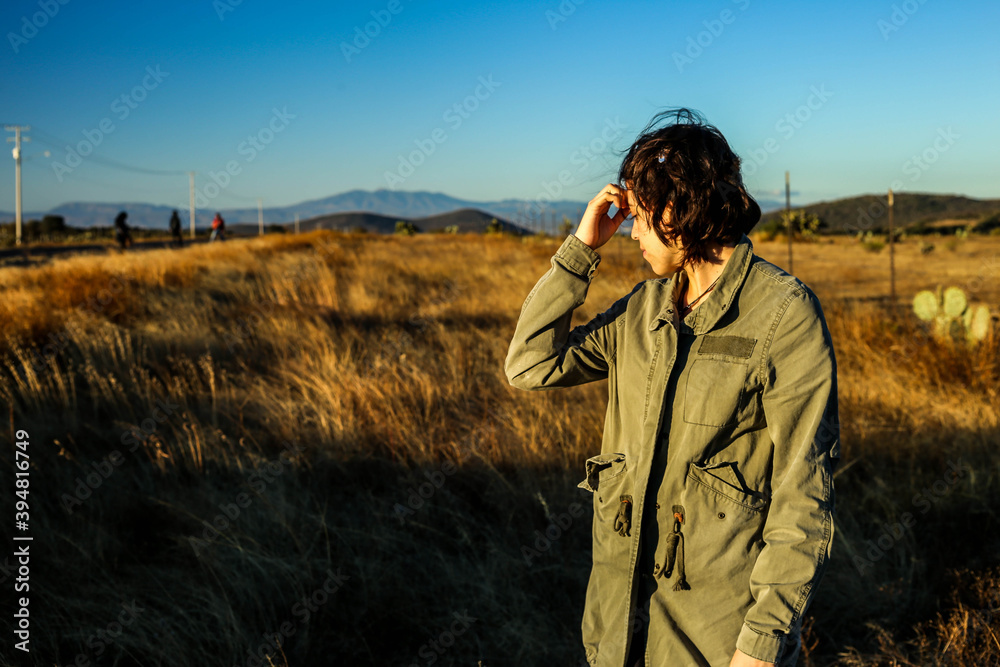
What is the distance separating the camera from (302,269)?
1052cm

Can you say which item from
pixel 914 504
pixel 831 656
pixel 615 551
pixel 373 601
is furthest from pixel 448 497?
pixel 914 504

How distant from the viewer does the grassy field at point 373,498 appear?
8.50 ft

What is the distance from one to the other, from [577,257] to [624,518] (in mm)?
594

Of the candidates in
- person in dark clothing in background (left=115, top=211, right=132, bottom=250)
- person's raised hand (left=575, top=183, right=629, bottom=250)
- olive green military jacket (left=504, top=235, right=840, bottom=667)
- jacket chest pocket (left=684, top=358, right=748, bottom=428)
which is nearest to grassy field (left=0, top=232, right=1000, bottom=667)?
olive green military jacket (left=504, top=235, right=840, bottom=667)

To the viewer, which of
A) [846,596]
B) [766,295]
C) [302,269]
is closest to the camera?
[766,295]

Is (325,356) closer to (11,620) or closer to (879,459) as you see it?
(11,620)

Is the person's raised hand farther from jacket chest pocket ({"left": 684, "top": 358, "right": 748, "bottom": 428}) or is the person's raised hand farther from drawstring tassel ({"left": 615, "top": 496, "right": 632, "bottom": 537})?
drawstring tassel ({"left": 615, "top": 496, "right": 632, "bottom": 537})

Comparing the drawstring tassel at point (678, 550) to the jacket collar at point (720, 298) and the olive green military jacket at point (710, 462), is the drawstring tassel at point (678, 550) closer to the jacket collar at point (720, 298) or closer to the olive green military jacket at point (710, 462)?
the olive green military jacket at point (710, 462)

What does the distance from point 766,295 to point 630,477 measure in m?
0.48

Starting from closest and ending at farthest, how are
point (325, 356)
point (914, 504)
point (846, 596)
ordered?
point (846, 596)
point (914, 504)
point (325, 356)

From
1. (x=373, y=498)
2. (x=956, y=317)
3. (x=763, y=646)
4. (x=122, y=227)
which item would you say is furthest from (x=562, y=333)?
(x=122, y=227)

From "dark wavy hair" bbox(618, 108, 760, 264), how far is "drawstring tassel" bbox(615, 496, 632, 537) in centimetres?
55

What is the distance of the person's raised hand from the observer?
4.56ft

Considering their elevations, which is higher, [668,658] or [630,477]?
[630,477]
